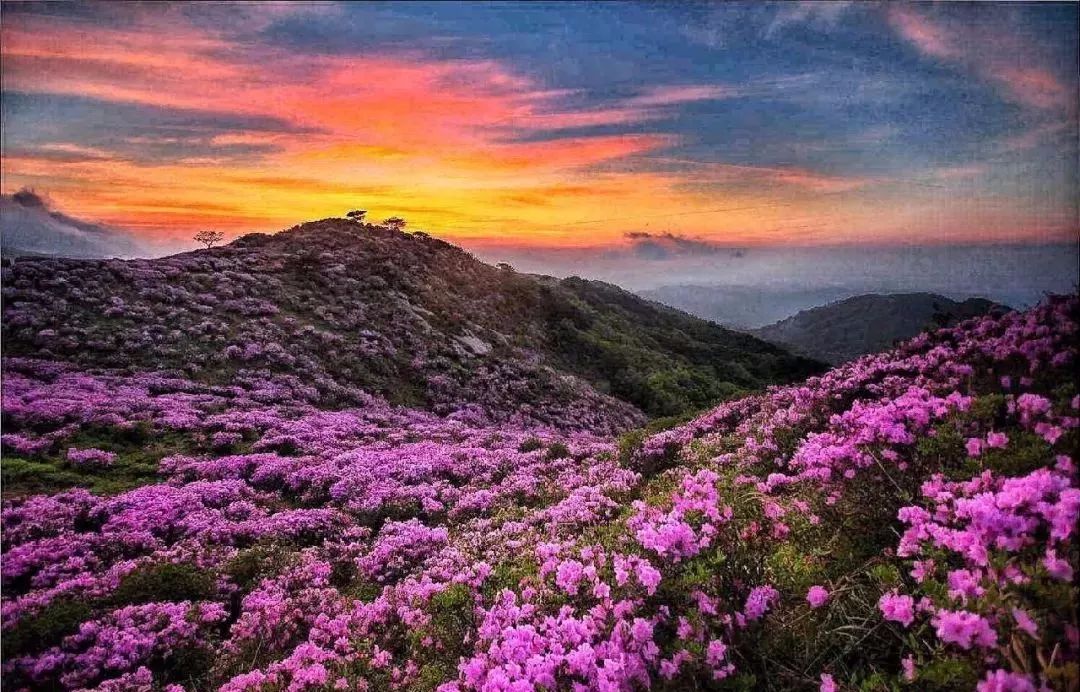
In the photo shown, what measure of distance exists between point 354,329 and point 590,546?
20893mm

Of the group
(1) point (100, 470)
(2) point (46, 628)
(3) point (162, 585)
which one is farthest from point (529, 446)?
(2) point (46, 628)

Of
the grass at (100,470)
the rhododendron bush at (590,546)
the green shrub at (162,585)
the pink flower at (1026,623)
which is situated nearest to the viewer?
the pink flower at (1026,623)

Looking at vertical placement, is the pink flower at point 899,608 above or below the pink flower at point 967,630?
below

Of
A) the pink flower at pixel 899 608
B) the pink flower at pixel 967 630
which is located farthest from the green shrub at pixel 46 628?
the pink flower at pixel 967 630

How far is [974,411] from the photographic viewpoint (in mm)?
4812

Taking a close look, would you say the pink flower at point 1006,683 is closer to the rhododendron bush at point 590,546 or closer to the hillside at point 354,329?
the rhododendron bush at point 590,546

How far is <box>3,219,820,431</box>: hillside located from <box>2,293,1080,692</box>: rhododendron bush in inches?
165

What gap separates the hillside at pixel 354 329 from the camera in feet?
62.6

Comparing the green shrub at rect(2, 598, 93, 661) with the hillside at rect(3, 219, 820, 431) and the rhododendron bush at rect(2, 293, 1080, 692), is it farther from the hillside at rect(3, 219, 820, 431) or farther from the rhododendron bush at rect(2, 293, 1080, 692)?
the hillside at rect(3, 219, 820, 431)

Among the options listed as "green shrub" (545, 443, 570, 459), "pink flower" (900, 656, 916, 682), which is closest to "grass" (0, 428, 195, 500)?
"green shrub" (545, 443, 570, 459)

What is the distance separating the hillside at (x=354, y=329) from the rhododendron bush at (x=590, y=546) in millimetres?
4184

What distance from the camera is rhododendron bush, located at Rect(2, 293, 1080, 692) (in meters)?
3.49

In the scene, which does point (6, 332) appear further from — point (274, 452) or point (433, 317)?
point (433, 317)

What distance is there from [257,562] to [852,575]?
349 inches
